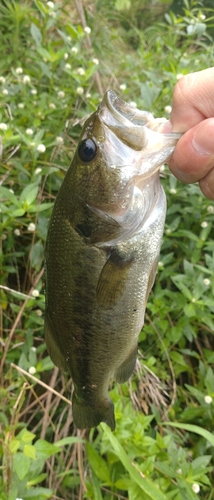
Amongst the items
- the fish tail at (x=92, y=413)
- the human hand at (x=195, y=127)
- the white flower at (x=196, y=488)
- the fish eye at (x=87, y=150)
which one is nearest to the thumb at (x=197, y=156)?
the human hand at (x=195, y=127)

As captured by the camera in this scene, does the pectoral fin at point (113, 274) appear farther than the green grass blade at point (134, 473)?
No

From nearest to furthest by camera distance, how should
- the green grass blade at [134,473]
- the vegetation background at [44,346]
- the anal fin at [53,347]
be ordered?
1. the anal fin at [53,347]
2. the green grass blade at [134,473]
3. the vegetation background at [44,346]

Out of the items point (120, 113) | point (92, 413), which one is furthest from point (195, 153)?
point (92, 413)

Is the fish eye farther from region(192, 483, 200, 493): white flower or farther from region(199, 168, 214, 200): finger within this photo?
region(192, 483, 200, 493): white flower

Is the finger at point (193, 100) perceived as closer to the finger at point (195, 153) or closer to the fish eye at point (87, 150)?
the finger at point (195, 153)

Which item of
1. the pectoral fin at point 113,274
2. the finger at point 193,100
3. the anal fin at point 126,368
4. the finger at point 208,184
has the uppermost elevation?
the finger at point 193,100

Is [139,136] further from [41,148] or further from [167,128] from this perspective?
[41,148]

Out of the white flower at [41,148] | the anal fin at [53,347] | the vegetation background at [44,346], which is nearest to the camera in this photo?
the anal fin at [53,347]
